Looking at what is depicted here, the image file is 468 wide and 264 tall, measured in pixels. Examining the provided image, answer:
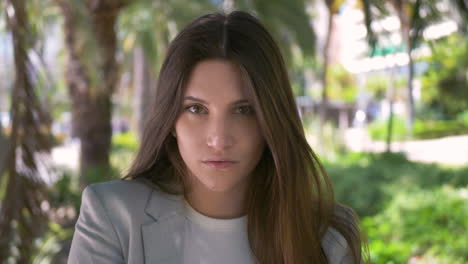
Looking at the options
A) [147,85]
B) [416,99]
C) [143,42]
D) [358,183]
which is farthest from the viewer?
[416,99]

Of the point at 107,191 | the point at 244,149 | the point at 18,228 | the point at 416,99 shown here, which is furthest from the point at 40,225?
the point at 416,99

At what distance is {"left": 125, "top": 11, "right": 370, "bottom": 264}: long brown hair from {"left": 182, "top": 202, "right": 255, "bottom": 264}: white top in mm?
35

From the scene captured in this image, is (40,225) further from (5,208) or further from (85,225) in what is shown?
(85,225)

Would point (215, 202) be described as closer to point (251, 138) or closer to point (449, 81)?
point (251, 138)

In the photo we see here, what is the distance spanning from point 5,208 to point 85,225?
6.66ft

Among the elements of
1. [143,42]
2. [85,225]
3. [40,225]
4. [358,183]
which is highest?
[143,42]

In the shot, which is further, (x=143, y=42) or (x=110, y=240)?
(x=143, y=42)

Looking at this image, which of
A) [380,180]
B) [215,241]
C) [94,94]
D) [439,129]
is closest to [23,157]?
[215,241]

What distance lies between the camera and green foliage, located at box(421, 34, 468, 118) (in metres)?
15.8

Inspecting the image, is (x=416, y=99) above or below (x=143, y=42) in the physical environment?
below

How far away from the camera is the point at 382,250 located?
4547 millimetres

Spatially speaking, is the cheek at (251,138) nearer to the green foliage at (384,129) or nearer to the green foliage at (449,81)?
the green foliage at (449,81)

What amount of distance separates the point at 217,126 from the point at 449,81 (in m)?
17.9

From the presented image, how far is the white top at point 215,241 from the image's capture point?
5.74 feet
